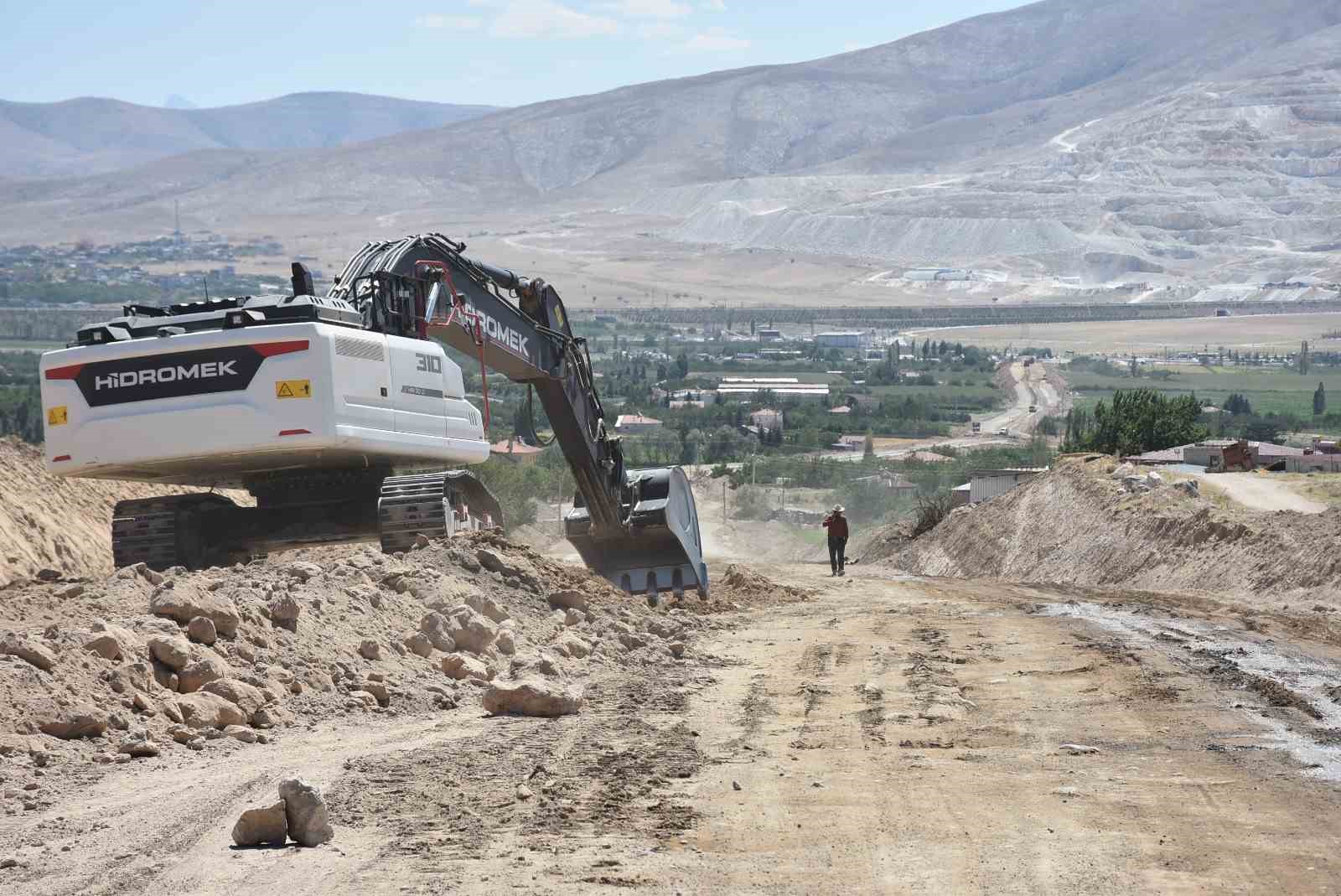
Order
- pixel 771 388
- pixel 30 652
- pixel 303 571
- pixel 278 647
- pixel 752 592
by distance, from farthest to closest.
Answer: pixel 771 388 → pixel 752 592 → pixel 303 571 → pixel 278 647 → pixel 30 652

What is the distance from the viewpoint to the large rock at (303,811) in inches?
340

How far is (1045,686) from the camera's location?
1531cm

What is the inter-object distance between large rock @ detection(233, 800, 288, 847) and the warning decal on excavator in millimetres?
7899

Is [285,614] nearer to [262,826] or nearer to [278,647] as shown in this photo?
[278,647]

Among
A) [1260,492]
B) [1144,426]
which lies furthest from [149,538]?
[1144,426]

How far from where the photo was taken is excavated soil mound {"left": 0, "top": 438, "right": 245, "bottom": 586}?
26.7m

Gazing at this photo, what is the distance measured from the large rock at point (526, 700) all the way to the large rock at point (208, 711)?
1.84 metres

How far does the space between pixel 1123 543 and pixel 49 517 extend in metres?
17.6

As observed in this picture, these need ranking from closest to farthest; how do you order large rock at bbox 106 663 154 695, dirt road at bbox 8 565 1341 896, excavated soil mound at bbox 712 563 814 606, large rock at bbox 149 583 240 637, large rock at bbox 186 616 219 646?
dirt road at bbox 8 565 1341 896
large rock at bbox 106 663 154 695
large rock at bbox 186 616 219 646
large rock at bbox 149 583 240 637
excavated soil mound at bbox 712 563 814 606

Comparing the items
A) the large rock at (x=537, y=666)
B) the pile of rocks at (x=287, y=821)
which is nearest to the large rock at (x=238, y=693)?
the large rock at (x=537, y=666)

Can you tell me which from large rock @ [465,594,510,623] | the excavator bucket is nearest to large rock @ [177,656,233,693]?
large rock @ [465,594,510,623]

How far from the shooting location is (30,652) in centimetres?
1112

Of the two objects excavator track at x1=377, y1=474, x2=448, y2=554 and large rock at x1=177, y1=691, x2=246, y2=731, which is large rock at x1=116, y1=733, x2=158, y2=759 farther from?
excavator track at x1=377, y1=474, x2=448, y2=554

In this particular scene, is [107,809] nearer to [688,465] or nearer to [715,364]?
[688,465]
